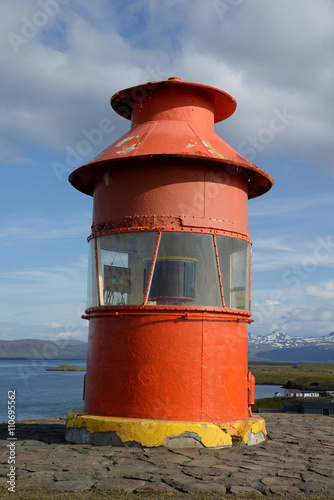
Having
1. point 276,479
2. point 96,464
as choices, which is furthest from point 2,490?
point 276,479

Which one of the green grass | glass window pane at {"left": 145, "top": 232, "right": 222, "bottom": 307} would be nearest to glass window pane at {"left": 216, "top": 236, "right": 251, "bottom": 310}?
glass window pane at {"left": 145, "top": 232, "right": 222, "bottom": 307}

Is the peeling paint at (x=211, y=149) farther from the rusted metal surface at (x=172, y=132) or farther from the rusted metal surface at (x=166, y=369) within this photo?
the rusted metal surface at (x=166, y=369)

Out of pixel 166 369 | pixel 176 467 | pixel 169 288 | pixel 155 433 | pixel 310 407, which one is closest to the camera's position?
pixel 176 467

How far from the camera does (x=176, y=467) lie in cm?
641

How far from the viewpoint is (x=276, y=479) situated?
19.7 ft

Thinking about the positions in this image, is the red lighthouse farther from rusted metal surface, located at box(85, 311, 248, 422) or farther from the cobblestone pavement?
the cobblestone pavement

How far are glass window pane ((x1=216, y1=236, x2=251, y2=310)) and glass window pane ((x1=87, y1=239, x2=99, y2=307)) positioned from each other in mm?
2093

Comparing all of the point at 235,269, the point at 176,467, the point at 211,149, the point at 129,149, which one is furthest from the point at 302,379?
the point at 176,467

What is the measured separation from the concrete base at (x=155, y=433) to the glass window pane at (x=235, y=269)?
6.18 feet

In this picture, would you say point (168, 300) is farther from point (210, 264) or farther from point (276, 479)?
point (276, 479)

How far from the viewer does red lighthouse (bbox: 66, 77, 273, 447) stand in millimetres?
7930

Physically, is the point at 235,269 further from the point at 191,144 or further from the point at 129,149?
the point at 129,149

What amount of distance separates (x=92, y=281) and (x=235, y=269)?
237 centimetres

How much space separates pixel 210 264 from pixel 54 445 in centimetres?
353
